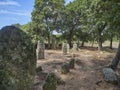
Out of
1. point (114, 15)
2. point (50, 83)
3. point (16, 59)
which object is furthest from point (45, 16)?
point (16, 59)

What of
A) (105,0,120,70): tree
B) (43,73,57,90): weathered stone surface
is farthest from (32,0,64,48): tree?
(43,73,57,90): weathered stone surface

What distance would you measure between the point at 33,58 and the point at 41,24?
2974 centimetres

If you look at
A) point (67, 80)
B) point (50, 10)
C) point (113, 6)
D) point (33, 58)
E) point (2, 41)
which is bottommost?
point (67, 80)

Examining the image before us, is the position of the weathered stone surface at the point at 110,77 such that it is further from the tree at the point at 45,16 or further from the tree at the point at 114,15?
the tree at the point at 45,16

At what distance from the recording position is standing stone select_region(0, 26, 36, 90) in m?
6.54

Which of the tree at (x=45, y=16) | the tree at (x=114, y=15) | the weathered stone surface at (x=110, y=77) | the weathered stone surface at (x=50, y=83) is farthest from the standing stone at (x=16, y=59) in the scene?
the tree at (x=45, y=16)

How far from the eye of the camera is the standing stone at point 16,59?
654cm

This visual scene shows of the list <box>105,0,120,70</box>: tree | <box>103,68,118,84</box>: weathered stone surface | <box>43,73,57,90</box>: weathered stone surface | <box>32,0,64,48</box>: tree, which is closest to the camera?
<box>43,73,57,90</box>: weathered stone surface

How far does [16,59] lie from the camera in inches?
269

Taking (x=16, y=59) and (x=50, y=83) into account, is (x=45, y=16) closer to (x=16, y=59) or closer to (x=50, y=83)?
(x=50, y=83)

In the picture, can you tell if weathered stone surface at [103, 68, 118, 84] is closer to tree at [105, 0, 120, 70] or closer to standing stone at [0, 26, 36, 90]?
tree at [105, 0, 120, 70]

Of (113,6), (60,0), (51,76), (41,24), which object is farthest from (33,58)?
(60,0)

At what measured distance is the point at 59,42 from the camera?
136 ft

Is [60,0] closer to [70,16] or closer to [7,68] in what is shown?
[70,16]
